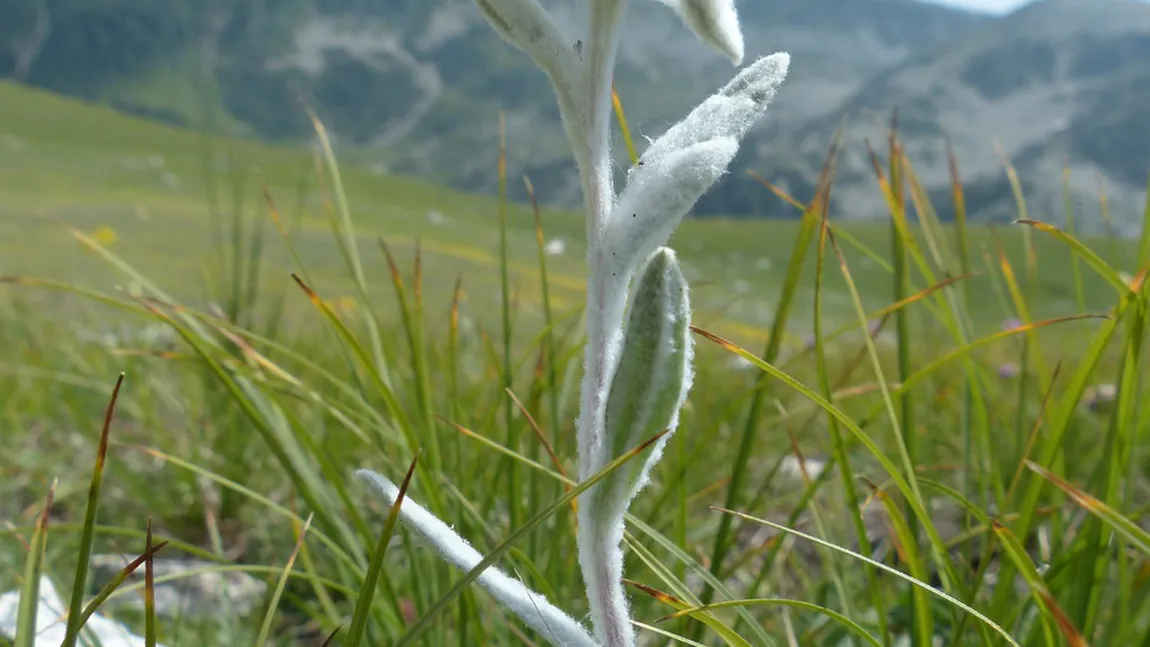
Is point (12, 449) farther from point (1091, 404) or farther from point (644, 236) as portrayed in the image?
point (1091, 404)

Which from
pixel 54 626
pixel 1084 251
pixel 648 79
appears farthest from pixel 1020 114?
pixel 54 626

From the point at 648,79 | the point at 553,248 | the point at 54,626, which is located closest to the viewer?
the point at 54,626

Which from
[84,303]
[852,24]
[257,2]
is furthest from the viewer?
[852,24]

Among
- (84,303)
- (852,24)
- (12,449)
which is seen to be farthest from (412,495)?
(852,24)

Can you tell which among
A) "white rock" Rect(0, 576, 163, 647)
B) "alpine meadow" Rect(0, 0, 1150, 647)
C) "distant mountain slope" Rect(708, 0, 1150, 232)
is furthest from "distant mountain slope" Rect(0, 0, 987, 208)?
"white rock" Rect(0, 576, 163, 647)

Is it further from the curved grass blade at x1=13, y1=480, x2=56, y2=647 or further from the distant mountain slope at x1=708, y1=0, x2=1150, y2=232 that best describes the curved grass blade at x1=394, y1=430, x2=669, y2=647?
the distant mountain slope at x1=708, y1=0, x2=1150, y2=232

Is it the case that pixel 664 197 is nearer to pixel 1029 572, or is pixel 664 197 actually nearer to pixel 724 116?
pixel 724 116
